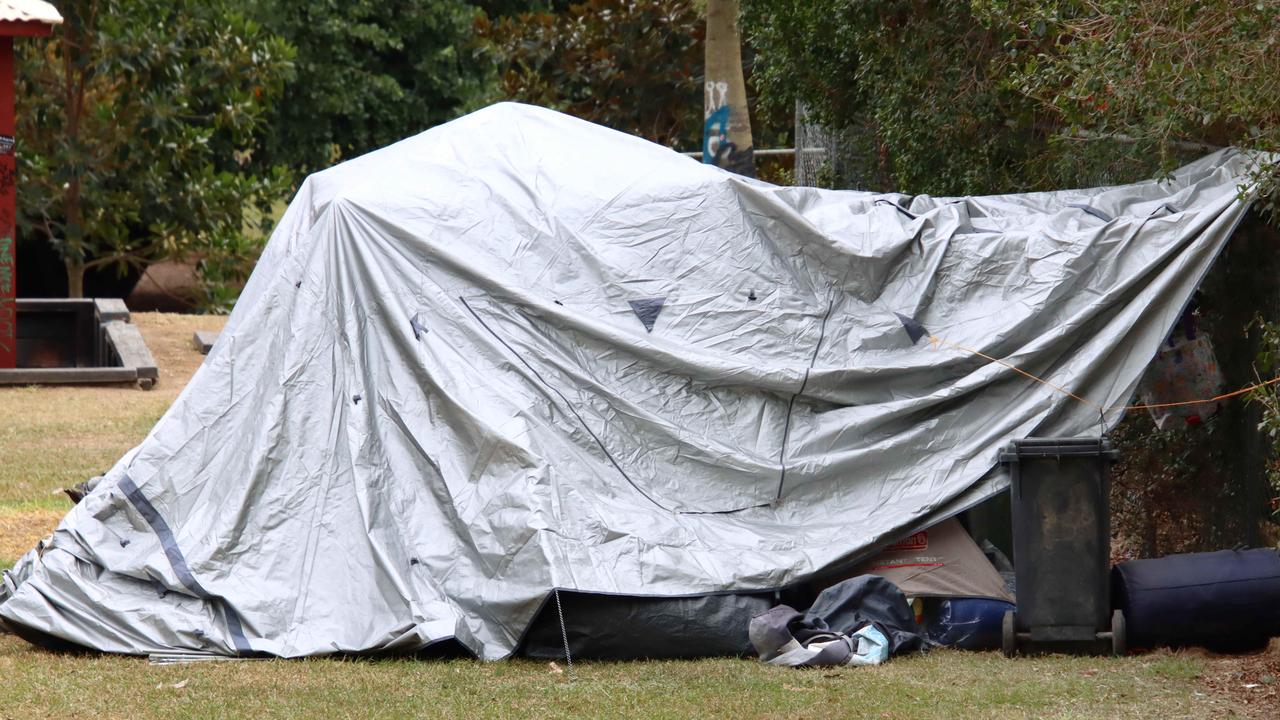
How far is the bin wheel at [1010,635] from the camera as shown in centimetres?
577

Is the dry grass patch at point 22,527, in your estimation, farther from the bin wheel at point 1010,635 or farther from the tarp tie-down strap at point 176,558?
the bin wheel at point 1010,635

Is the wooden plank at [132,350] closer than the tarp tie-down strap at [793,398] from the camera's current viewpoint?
No

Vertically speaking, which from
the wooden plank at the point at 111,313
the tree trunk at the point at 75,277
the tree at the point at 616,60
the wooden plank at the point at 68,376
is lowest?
the wooden plank at the point at 68,376

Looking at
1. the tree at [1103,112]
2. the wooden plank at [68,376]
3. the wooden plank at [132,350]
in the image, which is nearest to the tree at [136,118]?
the wooden plank at [132,350]

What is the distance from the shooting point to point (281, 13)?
27047mm

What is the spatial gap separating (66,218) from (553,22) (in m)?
7.12

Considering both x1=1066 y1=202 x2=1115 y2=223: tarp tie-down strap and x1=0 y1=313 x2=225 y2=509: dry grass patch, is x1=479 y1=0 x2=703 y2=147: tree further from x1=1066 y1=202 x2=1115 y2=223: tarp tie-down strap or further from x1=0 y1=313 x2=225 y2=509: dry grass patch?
x1=1066 y1=202 x2=1115 y2=223: tarp tie-down strap

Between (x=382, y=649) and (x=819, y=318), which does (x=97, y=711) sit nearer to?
(x=382, y=649)

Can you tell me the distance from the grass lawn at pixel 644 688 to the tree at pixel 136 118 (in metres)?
13.9

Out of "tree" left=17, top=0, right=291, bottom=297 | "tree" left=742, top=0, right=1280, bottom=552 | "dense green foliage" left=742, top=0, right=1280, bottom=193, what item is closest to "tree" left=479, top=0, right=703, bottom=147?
"tree" left=17, top=0, right=291, bottom=297

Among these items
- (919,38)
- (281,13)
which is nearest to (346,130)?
(281,13)

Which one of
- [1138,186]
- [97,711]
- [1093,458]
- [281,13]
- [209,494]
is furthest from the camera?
[281,13]

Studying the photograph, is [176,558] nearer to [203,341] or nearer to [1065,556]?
[1065,556]

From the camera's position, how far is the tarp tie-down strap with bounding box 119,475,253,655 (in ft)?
19.5
